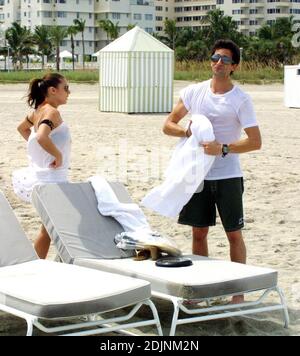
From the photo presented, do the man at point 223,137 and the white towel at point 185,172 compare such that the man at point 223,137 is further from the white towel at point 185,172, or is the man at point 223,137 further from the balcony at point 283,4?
the balcony at point 283,4

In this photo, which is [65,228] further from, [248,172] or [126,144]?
[126,144]

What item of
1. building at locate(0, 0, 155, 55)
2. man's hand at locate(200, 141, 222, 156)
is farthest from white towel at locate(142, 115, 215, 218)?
building at locate(0, 0, 155, 55)

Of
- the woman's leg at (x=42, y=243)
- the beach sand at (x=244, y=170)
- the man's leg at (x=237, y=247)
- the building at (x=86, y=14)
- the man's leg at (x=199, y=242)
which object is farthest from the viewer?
the building at (x=86, y=14)

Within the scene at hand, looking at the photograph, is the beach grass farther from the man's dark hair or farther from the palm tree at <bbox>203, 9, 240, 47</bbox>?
the palm tree at <bbox>203, 9, 240, 47</bbox>

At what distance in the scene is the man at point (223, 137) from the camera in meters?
5.24

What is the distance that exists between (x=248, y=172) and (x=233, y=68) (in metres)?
5.85

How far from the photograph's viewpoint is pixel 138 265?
16.9 ft

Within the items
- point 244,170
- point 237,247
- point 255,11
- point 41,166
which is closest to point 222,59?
point 237,247

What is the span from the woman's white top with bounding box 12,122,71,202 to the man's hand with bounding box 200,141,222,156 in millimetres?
1172

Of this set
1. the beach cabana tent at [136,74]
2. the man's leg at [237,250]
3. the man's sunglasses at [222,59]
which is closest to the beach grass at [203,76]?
the beach cabana tent at [136,74]

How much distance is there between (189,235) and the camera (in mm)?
7660

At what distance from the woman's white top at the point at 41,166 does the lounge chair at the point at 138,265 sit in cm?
16

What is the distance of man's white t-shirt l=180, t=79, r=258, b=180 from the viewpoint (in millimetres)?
5238

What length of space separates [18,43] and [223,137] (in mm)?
84465
